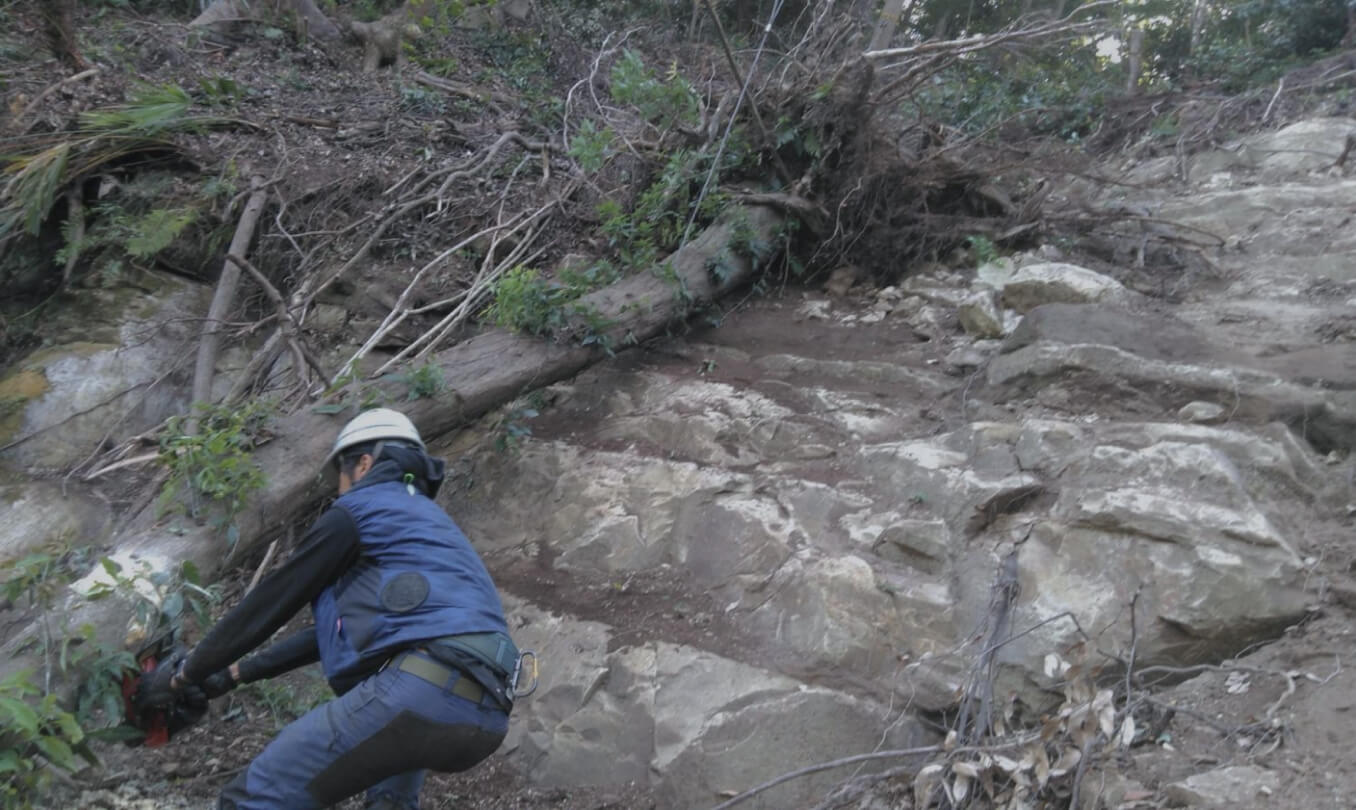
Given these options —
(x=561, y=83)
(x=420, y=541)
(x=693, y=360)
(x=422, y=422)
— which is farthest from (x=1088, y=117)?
(x=420, y=541)

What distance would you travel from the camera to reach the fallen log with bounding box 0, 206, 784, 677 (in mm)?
3453

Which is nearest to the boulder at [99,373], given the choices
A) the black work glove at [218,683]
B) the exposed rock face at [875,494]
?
Answer: the exposed rock face at [875,494]

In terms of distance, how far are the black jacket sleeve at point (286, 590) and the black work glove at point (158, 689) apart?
0.24 meters

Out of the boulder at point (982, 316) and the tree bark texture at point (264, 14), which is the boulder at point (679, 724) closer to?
the boulder at point (982, 316)

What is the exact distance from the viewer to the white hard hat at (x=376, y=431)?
3.20 metres

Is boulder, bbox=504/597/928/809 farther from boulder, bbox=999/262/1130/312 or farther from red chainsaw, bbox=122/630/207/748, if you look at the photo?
boulder, bbox=999/262/1130/312

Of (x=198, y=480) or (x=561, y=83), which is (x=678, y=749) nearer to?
(x=198, y=480)

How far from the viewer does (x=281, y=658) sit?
121 inches

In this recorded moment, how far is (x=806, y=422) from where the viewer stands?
4879 millimetres

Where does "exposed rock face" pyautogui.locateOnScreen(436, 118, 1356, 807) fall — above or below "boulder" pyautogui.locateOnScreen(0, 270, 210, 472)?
above

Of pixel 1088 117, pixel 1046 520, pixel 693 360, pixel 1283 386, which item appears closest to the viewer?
pixel 1046 520

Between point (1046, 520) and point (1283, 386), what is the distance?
4.41ft

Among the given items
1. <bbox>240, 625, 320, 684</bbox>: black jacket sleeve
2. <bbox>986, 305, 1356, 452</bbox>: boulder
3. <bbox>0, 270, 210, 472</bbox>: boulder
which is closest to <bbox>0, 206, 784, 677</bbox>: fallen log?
<bbox>240, 625, 320, 684</bbox>: black jacket sleeve

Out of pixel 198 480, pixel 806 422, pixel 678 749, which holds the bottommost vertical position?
pixel 678 749
